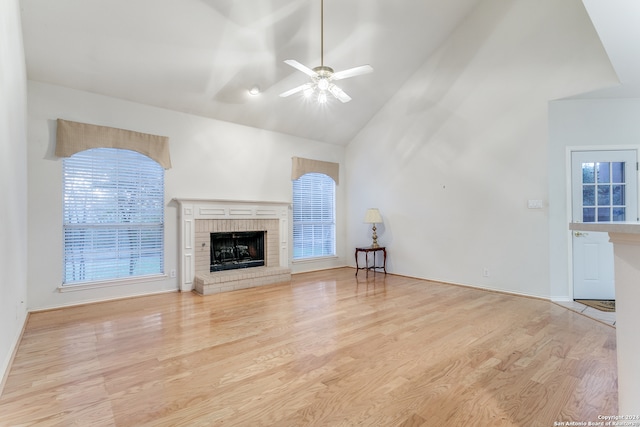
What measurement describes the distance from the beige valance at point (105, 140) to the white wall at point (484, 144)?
4039 mm

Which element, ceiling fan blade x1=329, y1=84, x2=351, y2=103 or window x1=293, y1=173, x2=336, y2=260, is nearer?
ceiling fan blade x1=329, y1=84, x2=351, y2=103

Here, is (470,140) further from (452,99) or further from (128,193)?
(128,193)

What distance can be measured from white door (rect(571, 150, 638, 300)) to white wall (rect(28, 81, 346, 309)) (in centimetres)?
418

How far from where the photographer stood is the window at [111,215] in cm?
408

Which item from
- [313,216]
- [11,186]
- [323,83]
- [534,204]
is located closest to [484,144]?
[534,204]

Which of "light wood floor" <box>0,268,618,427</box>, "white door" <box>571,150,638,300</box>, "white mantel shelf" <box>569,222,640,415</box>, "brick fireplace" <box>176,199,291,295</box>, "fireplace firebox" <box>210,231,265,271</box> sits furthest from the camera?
"fireplace firebox" <box>210,231,265,271</box>

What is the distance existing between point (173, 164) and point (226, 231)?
136cm

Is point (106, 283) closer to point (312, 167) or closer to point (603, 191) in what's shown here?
point (312, 167)

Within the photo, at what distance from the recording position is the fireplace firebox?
5.31m

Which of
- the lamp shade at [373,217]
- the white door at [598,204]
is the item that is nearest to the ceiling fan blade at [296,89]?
the lamp shade at [373,217]

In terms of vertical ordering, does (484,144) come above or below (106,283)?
above

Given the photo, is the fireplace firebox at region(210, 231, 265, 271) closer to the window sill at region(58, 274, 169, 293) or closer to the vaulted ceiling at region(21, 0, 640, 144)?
the window sill at region(58, 274, 169, 293)

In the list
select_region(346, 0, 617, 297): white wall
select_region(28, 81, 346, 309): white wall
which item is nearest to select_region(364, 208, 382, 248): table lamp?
select_region(346, 0, 617, 297): white wall

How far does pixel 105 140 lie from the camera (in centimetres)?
421
